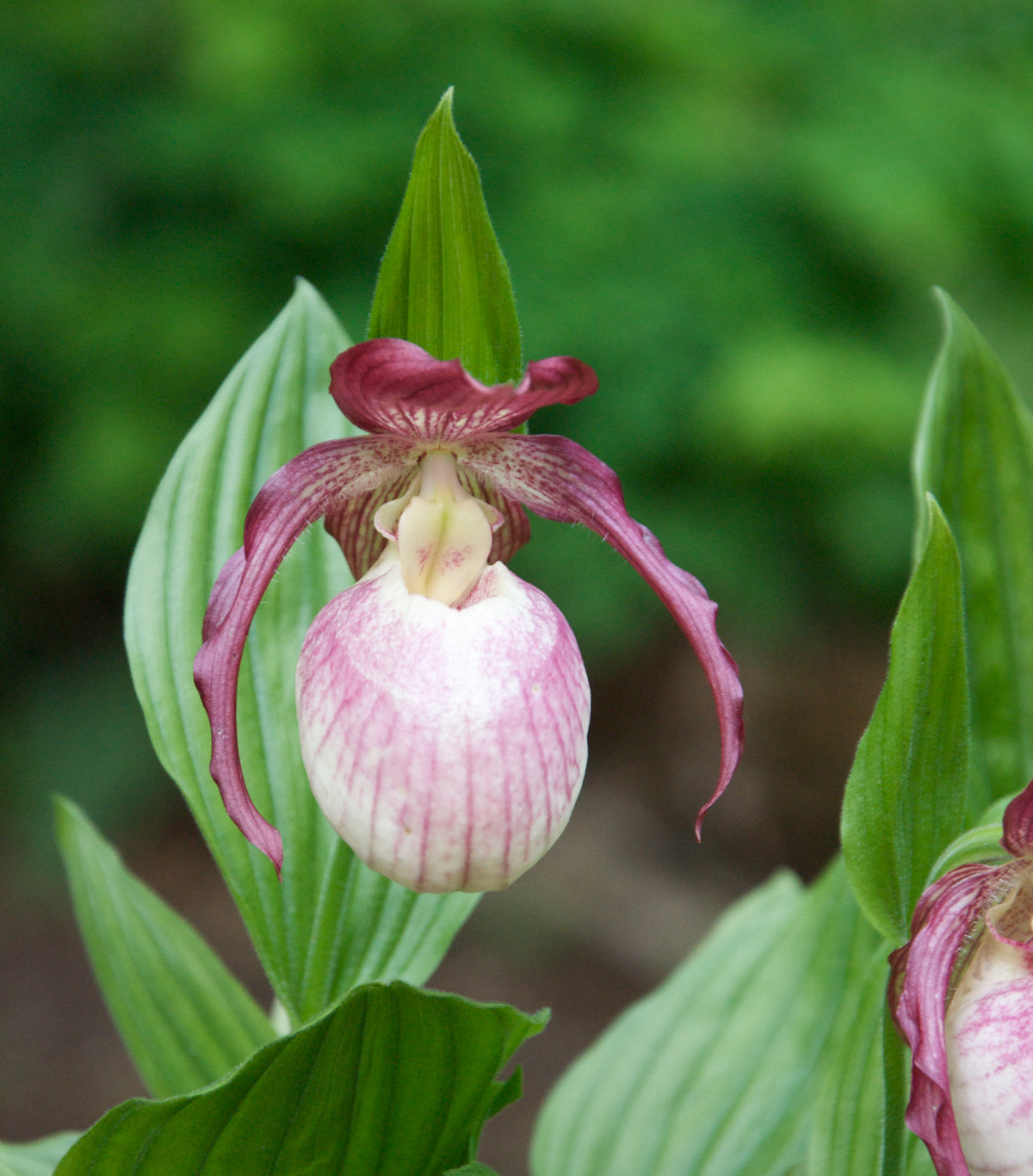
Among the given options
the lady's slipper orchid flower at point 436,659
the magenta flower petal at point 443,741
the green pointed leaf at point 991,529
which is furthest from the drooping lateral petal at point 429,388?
the green pointed leaf at point 991,529

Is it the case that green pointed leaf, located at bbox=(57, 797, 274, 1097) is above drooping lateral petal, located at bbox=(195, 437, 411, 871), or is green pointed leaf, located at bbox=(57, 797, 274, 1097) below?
below

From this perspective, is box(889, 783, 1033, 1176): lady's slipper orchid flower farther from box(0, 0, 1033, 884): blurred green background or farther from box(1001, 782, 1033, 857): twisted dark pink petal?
box(0, 0, 1033, 884): blurred green background

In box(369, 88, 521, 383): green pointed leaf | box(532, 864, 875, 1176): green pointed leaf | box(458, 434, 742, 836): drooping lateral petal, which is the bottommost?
box(532, 864, 875, 1176): green pointed leaf

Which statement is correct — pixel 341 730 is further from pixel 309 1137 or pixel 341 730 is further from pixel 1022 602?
pixel 1022 602

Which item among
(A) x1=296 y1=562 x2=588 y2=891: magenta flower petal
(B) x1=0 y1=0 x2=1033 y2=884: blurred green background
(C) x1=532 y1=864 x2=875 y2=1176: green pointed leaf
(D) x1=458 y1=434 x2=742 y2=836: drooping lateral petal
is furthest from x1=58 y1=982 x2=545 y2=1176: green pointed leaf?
(B) x1=0 y1=0 x2=1033 y2=884: blurred green background

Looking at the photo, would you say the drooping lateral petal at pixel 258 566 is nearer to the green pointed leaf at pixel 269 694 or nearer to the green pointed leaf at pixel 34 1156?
the green pointed leaf at pixel 269 694

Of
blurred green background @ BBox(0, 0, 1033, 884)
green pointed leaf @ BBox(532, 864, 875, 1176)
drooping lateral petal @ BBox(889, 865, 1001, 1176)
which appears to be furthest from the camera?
blurred green background @ BBox(0, 0, 1033, 884)
